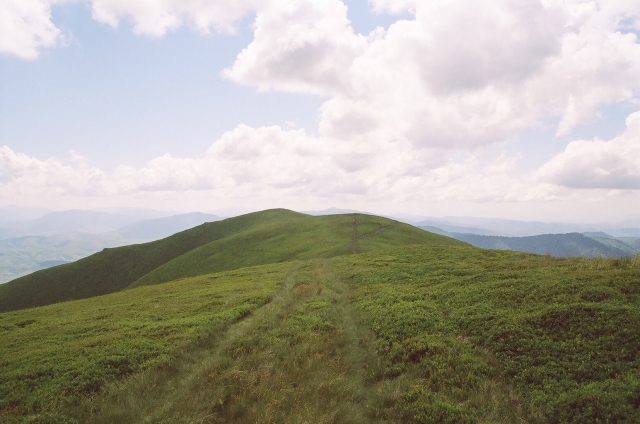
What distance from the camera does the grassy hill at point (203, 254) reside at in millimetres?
74625

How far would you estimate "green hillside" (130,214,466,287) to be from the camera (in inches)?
2756

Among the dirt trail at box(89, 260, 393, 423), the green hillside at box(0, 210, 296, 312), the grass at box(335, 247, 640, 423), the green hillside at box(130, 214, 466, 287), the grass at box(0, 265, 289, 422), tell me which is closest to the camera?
the grass at box(335, 247, 640, 423)

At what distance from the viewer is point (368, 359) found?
1495cm

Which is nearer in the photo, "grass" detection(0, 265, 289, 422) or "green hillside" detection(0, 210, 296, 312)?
"grass" detection(0, 265, 289, 422)

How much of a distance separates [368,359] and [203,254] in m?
85.0

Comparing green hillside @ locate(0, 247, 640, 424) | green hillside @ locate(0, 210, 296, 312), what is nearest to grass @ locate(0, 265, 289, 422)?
green hillside @ locate(0, 247, 640, 424)

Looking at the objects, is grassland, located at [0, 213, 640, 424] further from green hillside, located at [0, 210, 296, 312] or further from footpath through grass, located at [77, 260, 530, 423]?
green hillside, located at [0, 210, 296, 312]

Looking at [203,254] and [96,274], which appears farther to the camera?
[96,274]

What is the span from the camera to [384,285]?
28672 millimetres

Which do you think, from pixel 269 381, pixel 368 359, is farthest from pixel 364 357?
pixel 269 381

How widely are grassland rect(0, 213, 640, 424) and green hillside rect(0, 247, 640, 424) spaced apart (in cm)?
7

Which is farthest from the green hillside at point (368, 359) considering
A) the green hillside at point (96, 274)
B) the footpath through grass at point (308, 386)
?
the green hillside at point (96, 274)

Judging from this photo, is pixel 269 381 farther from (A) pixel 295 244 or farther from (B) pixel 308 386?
(A) pixel 295 244

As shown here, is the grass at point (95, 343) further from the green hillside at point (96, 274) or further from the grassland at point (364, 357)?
the green hillside at point (96, 274)
